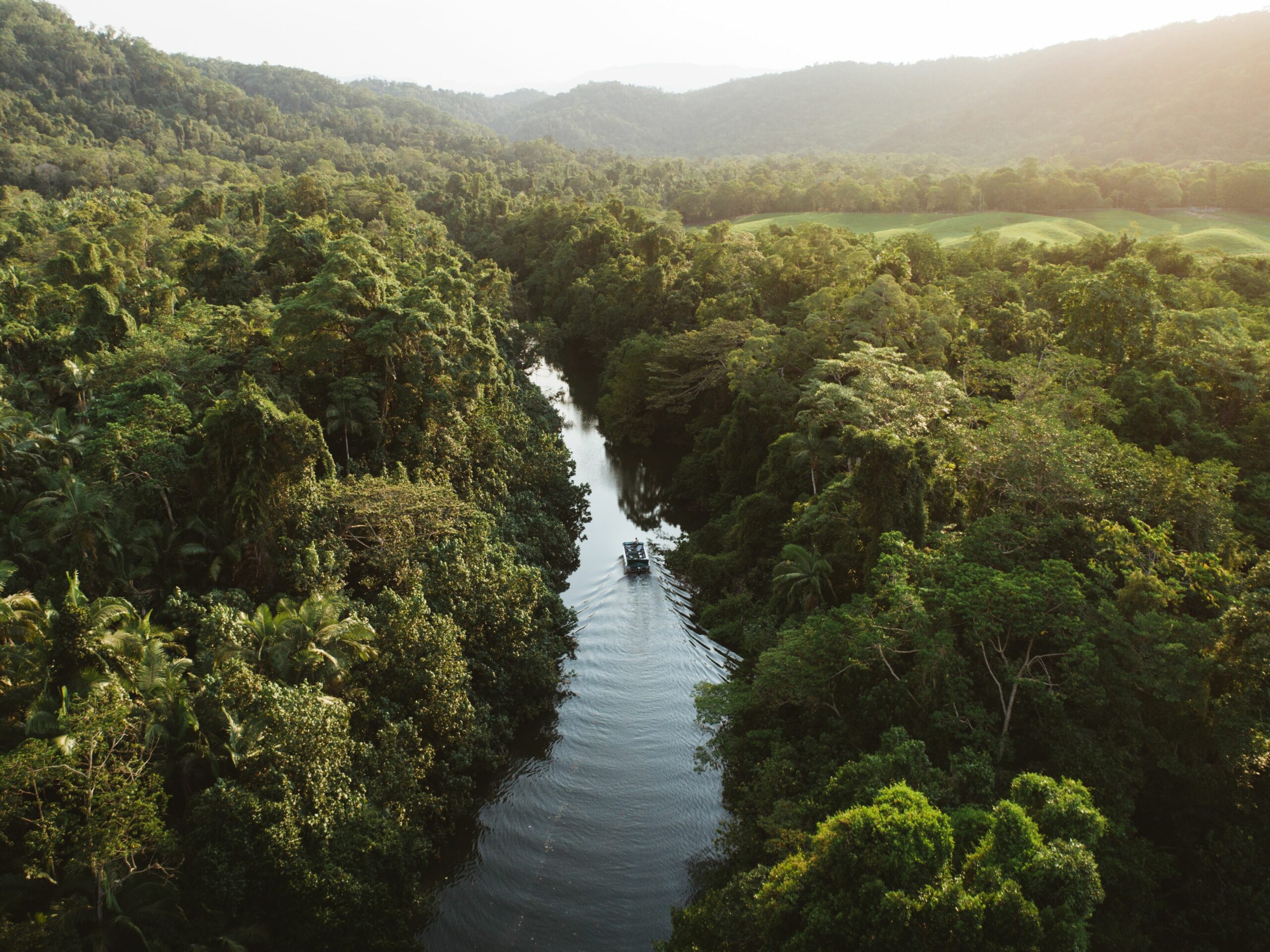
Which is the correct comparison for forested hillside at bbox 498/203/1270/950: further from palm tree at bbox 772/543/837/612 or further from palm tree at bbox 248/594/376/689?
palm tree at bbox 248/594/376/689

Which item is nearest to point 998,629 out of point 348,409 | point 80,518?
point 80,518

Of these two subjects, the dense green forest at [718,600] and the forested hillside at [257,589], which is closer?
the dense green forest at [718,600]

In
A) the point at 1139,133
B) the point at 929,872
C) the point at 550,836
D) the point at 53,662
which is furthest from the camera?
the point at 1139,133

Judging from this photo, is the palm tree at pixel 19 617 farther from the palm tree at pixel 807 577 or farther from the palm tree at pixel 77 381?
the palm tree at pixel 807 577

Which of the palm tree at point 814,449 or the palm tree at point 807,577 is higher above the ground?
the palm tree at point 814,449

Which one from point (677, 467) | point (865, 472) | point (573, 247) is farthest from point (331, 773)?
point (573, 247)

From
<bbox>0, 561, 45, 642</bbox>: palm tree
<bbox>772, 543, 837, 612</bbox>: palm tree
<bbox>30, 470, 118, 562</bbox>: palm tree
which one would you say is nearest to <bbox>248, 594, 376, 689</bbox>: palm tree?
<bbox>0, 561, 45, 642</bbox>: palm tree

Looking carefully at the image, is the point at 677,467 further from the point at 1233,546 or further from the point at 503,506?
the point at 1233,546

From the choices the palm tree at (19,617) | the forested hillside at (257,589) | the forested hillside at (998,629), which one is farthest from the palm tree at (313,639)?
the forested hillside at (998,629)
